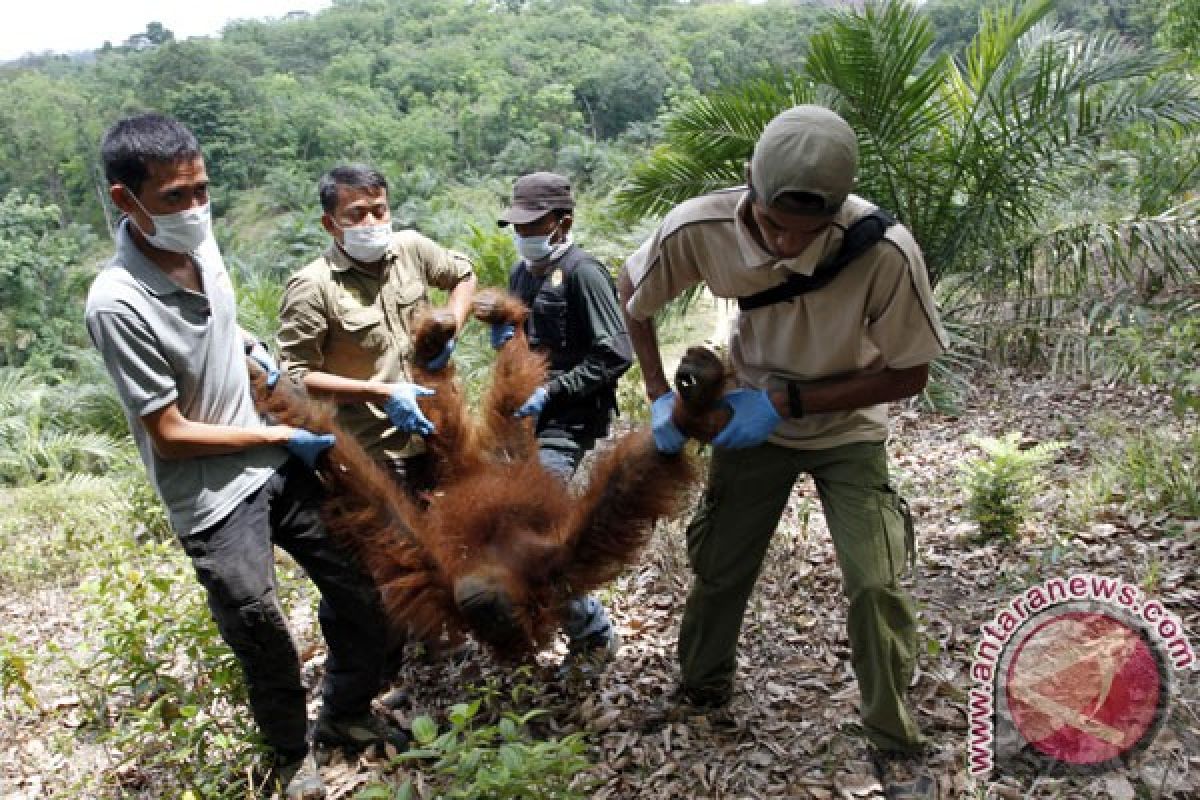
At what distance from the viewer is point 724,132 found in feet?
21.3

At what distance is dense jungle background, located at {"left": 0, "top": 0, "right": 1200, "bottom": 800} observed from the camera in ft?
8.79

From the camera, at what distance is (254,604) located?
2357 millimetres

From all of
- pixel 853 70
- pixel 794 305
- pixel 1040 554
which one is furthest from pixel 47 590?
pixel 853 70

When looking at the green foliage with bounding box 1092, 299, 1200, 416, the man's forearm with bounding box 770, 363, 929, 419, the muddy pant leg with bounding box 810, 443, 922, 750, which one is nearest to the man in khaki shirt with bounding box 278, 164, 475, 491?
the man's forearm with bounding box 770, 363, 929, 419

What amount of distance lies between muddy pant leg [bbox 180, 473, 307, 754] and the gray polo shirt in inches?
2.1

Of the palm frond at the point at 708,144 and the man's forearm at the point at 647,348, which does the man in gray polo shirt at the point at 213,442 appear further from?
the palm frond at the point at 708,144

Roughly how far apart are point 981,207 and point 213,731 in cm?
646

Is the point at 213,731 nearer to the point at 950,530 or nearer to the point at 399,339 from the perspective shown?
the point at 399,339

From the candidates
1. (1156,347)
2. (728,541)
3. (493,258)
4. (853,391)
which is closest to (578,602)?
(728,541)

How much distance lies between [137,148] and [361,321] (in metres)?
1.03

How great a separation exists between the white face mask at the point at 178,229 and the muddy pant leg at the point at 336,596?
2.33 ft

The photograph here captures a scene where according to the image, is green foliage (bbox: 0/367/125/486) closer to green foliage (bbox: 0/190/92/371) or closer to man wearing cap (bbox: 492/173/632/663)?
man wearing cap (bbox: 492/173/632/663)

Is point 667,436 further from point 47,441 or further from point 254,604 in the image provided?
point 47,441

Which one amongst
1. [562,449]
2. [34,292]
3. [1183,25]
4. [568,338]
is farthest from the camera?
[34,292]
